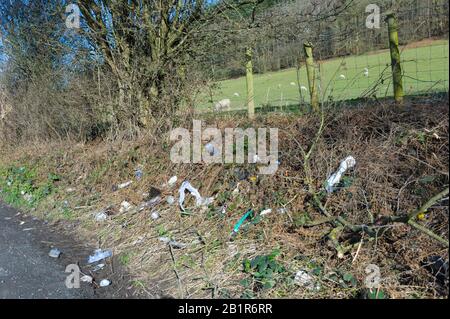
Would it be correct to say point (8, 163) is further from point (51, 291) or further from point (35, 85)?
point (51, 291)

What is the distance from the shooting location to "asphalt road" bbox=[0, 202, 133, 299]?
150 inches

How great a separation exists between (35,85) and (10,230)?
19.5ft

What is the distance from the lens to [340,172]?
→ 14.8 ft

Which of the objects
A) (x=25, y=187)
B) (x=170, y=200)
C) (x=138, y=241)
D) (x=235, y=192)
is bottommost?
(x=138, y=241)

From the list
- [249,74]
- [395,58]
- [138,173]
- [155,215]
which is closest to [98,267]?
[155,215]

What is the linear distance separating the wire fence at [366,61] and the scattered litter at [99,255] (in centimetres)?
346

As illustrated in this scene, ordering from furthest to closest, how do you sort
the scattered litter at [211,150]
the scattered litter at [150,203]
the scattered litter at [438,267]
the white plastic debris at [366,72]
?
the scattered litter at [211,150] < the scattered litter at [150,203] < the white plastic debris at [366,72] < the scattered litter at [438,267]

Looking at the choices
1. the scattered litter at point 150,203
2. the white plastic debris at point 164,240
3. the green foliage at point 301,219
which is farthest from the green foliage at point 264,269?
the scattered litter at point 150,203

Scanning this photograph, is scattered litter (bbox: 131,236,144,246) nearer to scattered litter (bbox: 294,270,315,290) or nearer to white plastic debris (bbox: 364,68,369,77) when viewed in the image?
scattered litter (bbox: 294,270,315,290)

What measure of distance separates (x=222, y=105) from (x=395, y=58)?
3542 millimetres

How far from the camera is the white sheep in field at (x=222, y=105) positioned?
7594 mm

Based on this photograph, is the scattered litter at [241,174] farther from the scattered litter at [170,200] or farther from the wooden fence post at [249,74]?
the wooden fence post at [249,74]

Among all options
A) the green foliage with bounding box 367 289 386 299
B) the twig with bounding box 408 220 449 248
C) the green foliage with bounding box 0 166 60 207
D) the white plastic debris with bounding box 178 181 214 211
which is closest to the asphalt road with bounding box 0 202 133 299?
the green foliage with bounding box 0 166 60 207

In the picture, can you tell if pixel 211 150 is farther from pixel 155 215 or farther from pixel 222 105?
pixel 222 105
